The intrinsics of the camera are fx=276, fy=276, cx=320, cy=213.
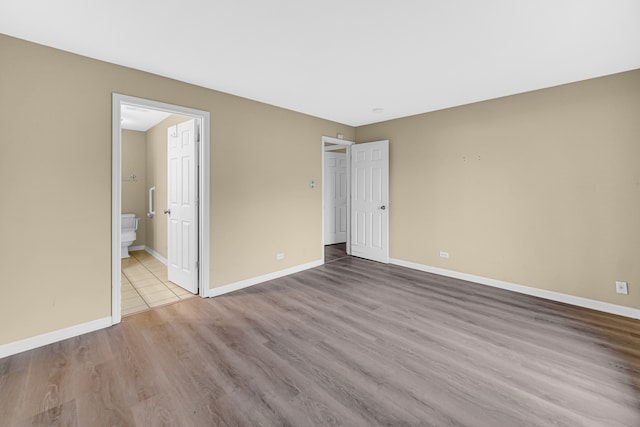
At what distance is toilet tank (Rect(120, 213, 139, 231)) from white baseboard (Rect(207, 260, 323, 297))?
10.4 ft

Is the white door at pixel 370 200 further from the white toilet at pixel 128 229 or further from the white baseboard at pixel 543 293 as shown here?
the white toilet at pixel 128 229

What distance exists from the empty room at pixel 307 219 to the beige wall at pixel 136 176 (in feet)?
4.72

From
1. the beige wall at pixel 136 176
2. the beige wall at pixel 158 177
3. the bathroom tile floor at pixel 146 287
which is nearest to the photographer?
the bathroom tile floor at pixel 146 287

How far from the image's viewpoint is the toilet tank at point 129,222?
18.1ft

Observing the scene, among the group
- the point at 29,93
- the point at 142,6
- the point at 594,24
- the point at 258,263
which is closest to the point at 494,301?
the point at 594,24

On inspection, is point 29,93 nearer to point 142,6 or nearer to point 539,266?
point 142,6

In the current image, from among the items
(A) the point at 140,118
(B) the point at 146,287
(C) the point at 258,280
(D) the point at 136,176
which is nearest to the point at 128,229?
(D) the point at 136,176

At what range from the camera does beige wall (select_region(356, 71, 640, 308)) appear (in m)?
2.98

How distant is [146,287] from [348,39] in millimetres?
3914

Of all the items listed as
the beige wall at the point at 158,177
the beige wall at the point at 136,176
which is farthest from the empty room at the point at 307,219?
the beige wall at the point at 136,176

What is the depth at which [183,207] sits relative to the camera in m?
3.70

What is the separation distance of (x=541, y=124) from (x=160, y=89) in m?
4.54

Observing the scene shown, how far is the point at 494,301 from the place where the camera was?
11.1ft

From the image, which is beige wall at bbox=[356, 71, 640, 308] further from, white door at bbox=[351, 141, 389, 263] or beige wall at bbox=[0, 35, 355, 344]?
beige wall at bbox=[0, 35, 355, 344]
